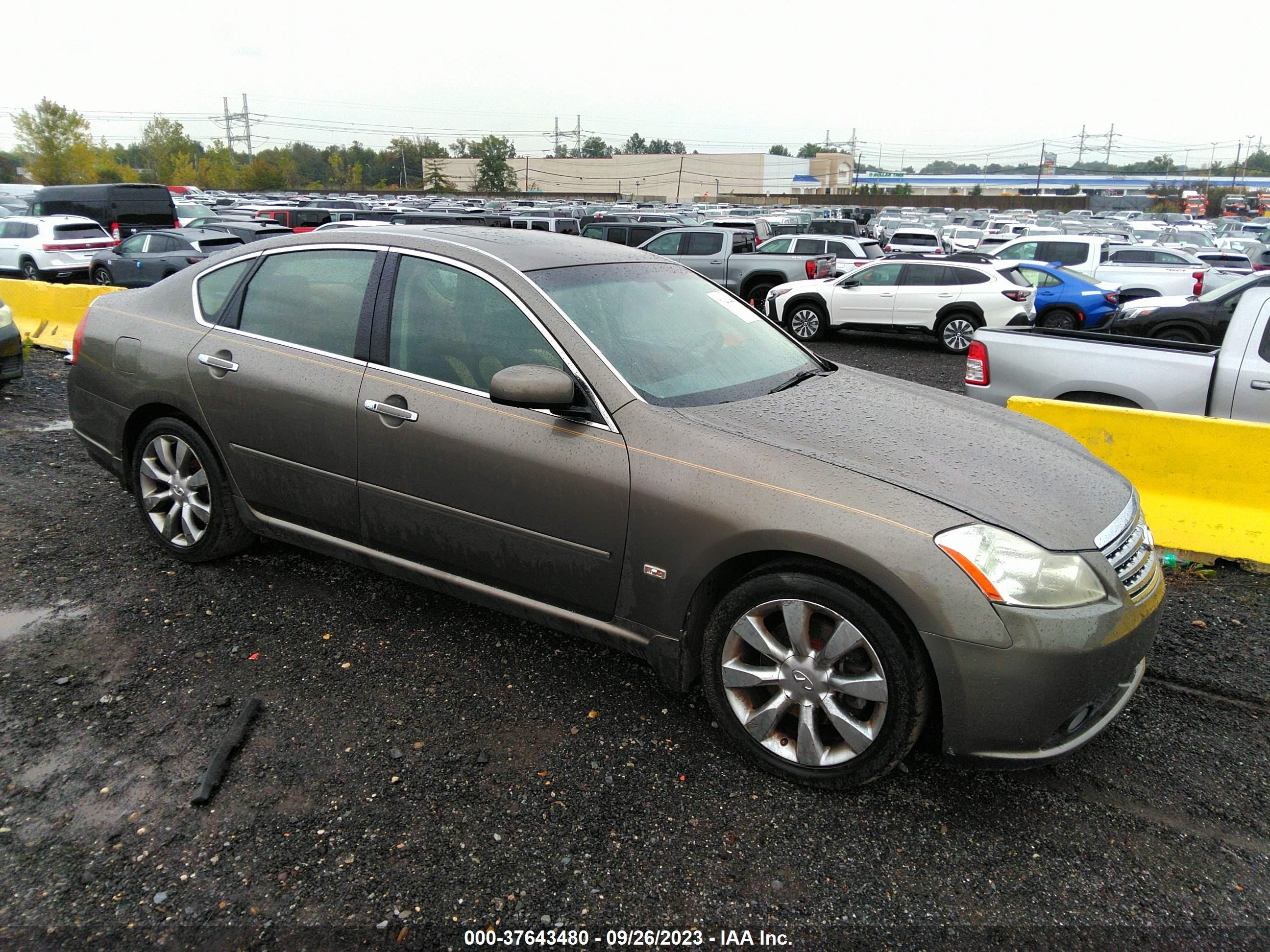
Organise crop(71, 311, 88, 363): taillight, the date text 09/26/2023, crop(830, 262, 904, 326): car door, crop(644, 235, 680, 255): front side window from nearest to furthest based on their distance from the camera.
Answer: the date text 09/26/2023 → crop(71, 311, 88, 363): taillight → crop(830, 262, 904, 326): car door → crop(644, 235, 680, 255): front side window

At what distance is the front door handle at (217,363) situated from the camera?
159 inches

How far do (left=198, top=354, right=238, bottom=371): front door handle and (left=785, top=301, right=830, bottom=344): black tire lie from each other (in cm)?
1228

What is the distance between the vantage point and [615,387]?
10.5 feet

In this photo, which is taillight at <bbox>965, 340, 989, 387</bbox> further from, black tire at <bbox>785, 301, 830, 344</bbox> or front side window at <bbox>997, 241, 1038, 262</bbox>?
front side window at <bbox>997, 241, 1038, 262</bbox>

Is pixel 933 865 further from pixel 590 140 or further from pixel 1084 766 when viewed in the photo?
pixel 590 140

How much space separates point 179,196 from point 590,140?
381 feet

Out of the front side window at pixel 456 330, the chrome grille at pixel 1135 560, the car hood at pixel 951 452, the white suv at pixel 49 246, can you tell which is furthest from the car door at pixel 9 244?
the chrome grille at pixel 1135 560

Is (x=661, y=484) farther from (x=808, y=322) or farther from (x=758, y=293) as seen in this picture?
(x=758, y=293)

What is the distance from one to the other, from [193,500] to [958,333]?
1291cm

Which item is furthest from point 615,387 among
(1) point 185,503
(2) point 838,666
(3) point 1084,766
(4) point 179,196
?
(4) point 179,196

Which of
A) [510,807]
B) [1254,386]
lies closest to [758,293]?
[1254,386]

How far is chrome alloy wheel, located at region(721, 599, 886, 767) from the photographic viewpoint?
2.79 m

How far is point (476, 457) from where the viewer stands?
3.34m

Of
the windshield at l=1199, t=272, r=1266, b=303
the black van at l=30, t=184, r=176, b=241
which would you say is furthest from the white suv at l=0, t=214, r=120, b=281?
the windshield at l=1199, t=272, r=1266, b=303
